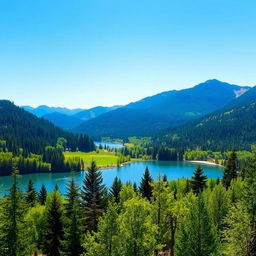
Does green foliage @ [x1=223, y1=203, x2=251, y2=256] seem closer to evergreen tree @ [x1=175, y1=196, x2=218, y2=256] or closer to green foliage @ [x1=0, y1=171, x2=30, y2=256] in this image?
evergreen tree @ [x1=175, y1=196, x2=218, y2=256]

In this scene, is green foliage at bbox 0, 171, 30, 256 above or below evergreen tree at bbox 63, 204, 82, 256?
above

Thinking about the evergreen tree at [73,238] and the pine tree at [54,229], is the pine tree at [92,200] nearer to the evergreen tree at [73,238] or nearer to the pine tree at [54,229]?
the pine tree at [54,229]

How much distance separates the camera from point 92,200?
163ft

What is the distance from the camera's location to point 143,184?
70.1 m

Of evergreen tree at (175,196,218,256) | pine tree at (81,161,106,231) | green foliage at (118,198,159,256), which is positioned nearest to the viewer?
green foliage at (118,198,159,256)

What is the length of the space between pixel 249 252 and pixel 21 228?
23077mm

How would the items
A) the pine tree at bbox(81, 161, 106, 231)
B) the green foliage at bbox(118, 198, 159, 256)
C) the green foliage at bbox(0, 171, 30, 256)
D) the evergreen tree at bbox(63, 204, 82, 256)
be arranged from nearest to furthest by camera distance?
the green foliage at bbox(0, 171, 30, 256)
the green foliage at bbox(118, 198, 159, 256)
the evergreen tree at bbox(63, 204, 82, 256)
the pine tree at bbox(81, 161, 106, 231)

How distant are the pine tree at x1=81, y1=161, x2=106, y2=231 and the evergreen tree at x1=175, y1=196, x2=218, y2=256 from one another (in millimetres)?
16786

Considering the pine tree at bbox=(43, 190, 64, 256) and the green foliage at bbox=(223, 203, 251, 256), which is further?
the pine tree at bbox=(43, 190, 64, 256)

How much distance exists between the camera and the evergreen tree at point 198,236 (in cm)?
3450

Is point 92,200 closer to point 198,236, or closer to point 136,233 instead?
point 136,233

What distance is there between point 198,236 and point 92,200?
19672 millimetres

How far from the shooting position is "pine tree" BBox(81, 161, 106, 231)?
49219 mm

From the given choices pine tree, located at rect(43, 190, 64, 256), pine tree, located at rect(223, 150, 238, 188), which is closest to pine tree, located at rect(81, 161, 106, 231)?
pine tree, located at rect(43, 190, 64, 256)
